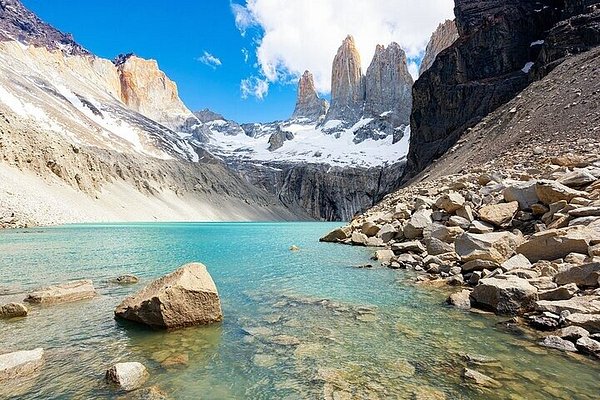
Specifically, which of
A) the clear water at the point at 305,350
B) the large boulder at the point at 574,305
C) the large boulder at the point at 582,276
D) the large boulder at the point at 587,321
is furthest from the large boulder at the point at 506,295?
the large boulder at the point at 587,321

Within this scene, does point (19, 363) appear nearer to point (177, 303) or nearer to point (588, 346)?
point (177, 303)

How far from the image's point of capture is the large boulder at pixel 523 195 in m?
18.0

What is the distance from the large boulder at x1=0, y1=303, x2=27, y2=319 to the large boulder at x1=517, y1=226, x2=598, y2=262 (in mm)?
15803

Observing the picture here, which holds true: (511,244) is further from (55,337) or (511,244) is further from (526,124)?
(526,124)

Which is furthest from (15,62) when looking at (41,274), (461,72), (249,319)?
(249,319)

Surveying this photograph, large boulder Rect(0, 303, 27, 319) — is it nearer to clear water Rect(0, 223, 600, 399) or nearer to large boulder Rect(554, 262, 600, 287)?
clear water Rect(0, 223, 600, 399)

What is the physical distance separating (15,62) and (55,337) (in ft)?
749

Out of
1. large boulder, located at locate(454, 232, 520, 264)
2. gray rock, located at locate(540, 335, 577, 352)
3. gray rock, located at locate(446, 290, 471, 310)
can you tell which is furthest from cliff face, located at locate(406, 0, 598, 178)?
gray rock, located at locate(540, 335, 577, 352)

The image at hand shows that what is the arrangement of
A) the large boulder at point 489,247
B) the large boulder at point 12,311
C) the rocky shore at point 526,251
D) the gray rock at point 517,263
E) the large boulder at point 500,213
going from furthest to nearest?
1. the large boulder at point 500,213
2. the large boulder at point 489,247
3. the gray rock at point 517,263
4. the large boulder at point 12,311
5. the rocky shore at point 526,251

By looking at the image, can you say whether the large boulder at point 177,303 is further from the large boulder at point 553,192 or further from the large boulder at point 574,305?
the large boulder at point 553,192

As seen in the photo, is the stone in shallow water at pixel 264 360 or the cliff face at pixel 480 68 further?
the cliff face at pixel 480 68

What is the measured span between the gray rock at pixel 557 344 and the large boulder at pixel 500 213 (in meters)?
10.7

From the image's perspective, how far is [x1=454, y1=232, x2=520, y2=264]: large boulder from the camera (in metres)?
14.1

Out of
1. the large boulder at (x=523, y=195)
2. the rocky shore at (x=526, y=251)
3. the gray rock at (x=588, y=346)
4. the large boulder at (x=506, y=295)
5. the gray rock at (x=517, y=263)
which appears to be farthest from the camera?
the large boulder at (x=523, y=195)
